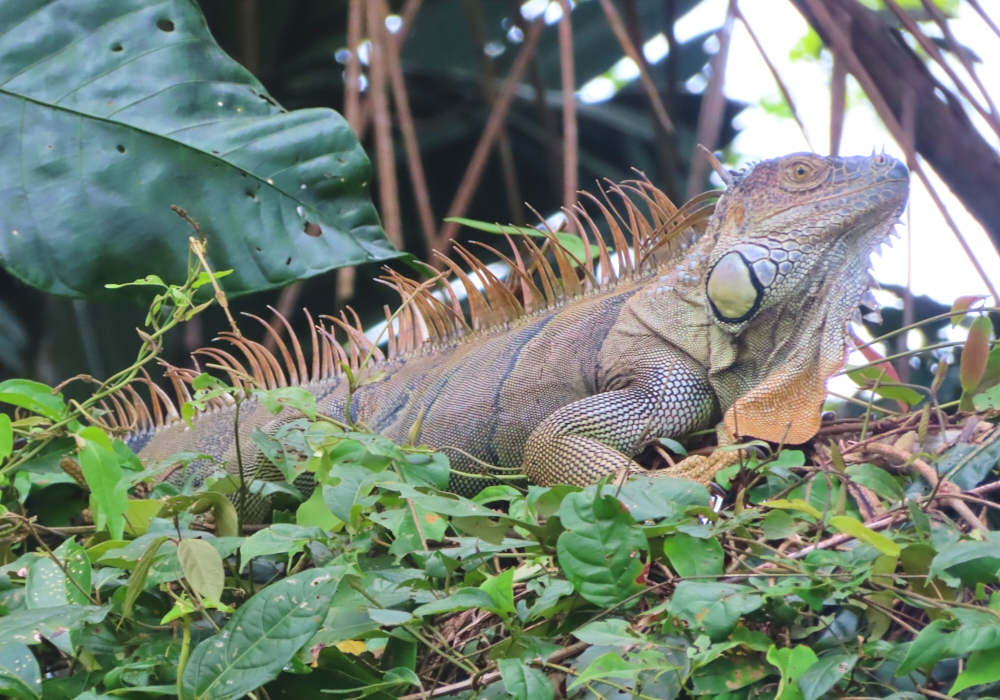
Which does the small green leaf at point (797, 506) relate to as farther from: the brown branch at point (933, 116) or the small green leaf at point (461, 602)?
the brown branch at point (933, 116)

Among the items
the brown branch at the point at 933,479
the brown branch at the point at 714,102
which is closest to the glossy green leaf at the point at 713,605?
the brown branch at the point at 933,479

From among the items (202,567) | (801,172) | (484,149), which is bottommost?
(202,567)

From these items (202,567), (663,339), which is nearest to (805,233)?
(663,339)

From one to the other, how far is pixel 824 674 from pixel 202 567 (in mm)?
797

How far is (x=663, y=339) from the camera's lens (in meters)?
2.33

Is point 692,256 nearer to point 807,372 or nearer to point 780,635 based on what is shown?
point 807,372

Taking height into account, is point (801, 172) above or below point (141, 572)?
above

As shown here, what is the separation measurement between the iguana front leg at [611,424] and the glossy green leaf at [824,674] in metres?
0.91

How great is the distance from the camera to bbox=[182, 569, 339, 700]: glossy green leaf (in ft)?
3.73

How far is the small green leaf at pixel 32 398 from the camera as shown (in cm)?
Answer: 163

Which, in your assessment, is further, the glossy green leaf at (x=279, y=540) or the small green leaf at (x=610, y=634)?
the glossy green leaf at (x=279, y=540)

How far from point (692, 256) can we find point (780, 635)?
134cm

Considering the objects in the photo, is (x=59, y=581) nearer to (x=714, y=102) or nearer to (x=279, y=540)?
(x=279, y=540)

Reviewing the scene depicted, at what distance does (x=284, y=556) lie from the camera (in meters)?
1.58
